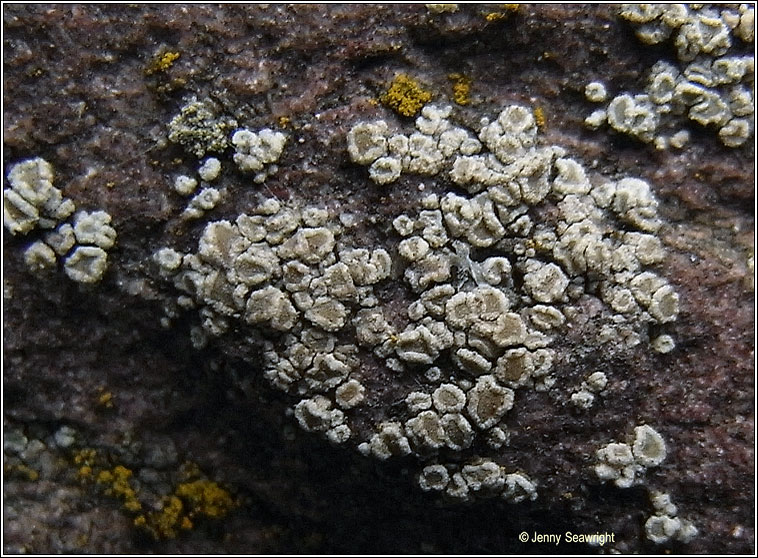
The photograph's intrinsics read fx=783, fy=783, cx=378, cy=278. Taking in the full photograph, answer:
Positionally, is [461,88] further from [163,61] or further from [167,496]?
[167,496]

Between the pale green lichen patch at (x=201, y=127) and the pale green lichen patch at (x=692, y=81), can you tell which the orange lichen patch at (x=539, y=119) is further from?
the pale green lichen patch at (x=201, y=127)

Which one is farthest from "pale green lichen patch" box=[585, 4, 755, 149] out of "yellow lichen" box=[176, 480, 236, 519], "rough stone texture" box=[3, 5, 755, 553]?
"yellow lichen" box=[176, 480, 236, 519]

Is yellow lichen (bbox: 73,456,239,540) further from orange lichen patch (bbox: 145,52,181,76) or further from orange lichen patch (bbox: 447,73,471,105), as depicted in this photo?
orange lichen patch (bbox: 447,73,471,105)

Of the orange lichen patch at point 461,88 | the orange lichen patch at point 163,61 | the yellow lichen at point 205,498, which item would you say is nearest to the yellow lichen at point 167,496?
the yellow lichen at point 205,498

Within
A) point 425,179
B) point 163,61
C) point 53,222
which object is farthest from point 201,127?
point 425,179

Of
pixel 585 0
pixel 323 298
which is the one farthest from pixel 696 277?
pixel 323 298
